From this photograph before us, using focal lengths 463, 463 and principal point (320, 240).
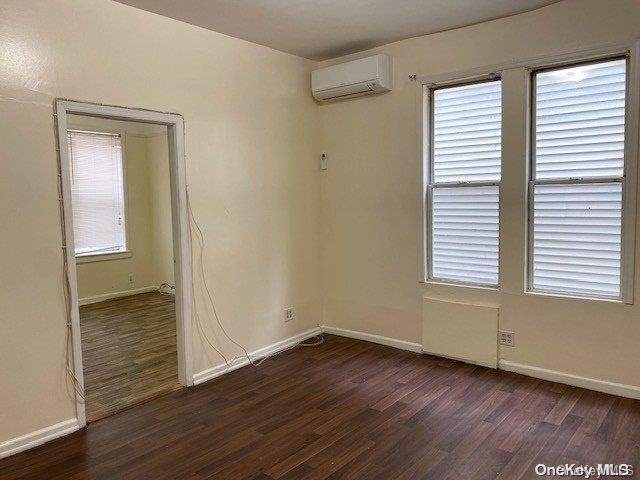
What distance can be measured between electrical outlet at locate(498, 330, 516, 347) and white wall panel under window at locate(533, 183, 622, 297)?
0.44 m

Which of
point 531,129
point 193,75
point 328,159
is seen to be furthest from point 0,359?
point 531,129

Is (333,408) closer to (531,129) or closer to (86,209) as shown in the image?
(531,129)

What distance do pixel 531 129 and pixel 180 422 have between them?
3292 mm

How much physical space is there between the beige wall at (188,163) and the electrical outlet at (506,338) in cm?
187

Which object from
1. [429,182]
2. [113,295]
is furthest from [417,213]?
[113,295]

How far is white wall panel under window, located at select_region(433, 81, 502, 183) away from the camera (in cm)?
373

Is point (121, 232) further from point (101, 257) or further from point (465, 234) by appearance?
point (465, 234)

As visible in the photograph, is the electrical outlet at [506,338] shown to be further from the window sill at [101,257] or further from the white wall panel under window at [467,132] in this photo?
the window sill at [101,257]

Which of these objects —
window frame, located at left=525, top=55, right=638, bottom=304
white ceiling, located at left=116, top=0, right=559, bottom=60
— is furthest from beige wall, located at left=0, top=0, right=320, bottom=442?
window frame, located at left=525, top=55, right=638, bottom=304

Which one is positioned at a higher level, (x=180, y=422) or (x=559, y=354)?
(x=559, y=354)

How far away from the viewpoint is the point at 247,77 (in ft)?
13.1

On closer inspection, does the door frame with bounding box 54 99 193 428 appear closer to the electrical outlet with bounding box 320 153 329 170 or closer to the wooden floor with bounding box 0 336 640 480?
the wooden floor with bounding box 0 336 640 480

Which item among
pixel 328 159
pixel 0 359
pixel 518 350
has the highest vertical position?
pixel 328 159

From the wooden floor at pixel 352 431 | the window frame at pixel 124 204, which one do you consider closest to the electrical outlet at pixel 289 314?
the wooden floor at pixel 352 431
